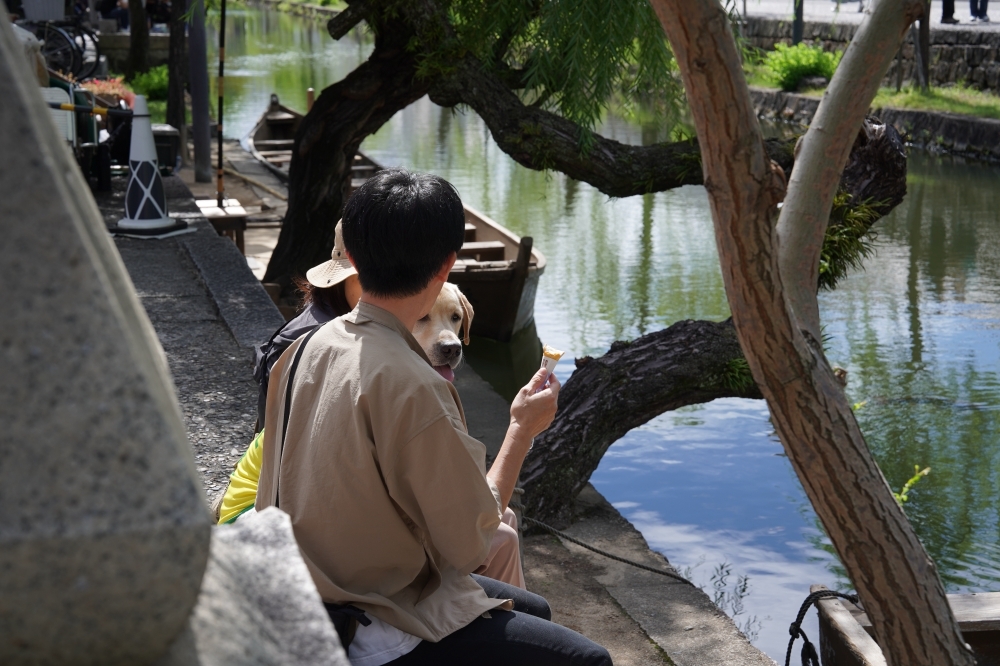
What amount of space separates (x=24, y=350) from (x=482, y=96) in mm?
5938

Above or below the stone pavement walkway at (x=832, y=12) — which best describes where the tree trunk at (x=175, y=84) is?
below

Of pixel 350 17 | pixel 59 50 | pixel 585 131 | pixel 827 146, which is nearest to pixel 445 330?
pixel 827 146

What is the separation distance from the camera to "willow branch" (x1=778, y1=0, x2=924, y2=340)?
9.27 ft

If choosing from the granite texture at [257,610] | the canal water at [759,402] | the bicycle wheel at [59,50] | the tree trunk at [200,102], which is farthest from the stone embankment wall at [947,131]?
the granite texture at [257,610]

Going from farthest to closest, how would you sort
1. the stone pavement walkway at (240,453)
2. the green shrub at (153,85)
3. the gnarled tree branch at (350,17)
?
the green shrub at (153,85)
the gnarled tree branch at (350,17)
the stone pavement walkway at (240,453)

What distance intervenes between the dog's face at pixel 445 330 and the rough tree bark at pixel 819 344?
949 mm

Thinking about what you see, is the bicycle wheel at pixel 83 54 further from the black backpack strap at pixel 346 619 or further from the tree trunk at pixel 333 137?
the black backpack strap at pixel 346 619

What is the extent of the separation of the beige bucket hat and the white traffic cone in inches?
191

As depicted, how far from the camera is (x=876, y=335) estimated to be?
10281mm

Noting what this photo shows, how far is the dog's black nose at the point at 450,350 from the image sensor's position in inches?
137

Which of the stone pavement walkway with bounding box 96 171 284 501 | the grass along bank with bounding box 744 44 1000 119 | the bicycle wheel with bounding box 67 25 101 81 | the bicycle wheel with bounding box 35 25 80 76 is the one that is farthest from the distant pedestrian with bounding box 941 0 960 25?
the stone pavement walkway with bounding box 96 171 284 501

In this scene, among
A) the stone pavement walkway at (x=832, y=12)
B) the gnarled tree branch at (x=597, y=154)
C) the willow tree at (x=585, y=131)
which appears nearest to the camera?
the willow tree at (x=585, y=131)

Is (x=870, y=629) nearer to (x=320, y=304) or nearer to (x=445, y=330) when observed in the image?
(x=445, y=330)

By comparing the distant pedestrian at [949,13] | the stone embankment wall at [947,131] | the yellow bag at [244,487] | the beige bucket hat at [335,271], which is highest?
the distant pedestrian at [949,13]
